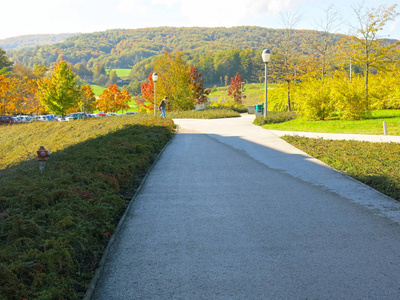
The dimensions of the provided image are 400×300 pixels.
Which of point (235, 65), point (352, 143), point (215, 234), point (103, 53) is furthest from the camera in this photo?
point (103, 53)

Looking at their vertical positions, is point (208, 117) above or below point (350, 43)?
below

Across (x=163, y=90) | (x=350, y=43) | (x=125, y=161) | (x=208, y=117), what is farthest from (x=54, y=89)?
(x=125, y=161)

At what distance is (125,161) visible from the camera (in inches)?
355

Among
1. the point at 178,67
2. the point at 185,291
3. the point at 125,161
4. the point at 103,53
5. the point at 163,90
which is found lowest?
the point at 185,291

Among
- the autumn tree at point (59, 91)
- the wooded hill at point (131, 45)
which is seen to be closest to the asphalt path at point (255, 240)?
the autumn tree at point (59, 91)

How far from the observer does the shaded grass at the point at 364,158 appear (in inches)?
301

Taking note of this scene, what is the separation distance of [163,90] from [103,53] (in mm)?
124622

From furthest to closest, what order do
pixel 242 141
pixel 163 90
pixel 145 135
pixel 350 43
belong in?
pixel 163 90, pixel 350 43, pixel 242 141, pixel 145 135

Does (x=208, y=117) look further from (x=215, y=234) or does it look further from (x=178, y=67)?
(x=215, y=234)

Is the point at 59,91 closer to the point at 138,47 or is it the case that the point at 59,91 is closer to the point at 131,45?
the point at 138,47

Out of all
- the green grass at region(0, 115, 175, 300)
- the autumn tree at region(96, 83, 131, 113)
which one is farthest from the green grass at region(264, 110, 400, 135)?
the autumn tree at region(96, 83, 131, 113)

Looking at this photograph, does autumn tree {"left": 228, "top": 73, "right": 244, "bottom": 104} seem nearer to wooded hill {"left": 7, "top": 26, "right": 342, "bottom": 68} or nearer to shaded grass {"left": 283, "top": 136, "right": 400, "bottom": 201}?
shaded grass {"left": 283, "top": 136, "right": 400, "bottom": 201}

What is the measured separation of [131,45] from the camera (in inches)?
5901

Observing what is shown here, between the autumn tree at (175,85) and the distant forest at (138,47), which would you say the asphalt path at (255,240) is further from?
the distant forest at (138,47)
